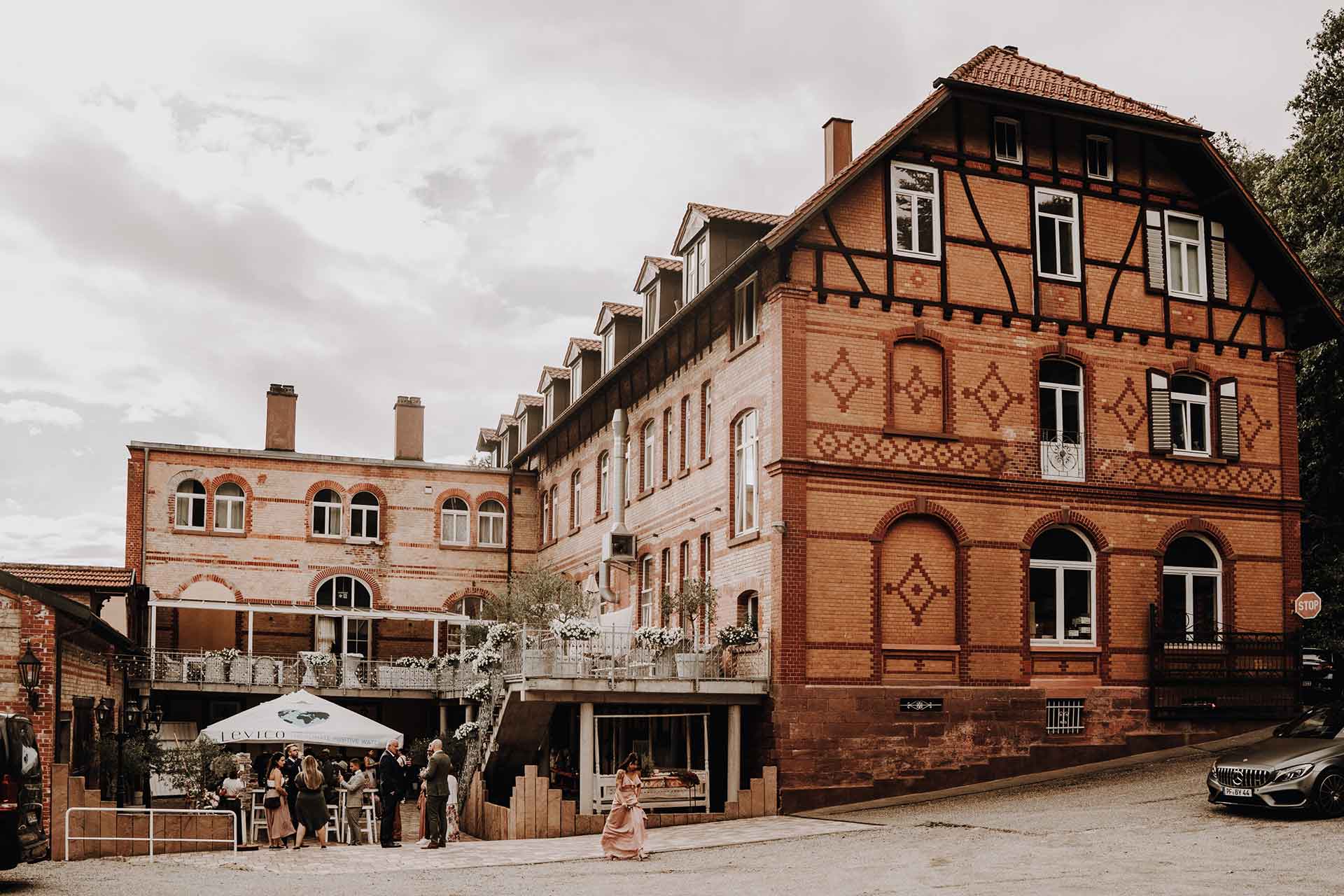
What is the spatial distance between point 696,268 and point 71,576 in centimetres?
1321

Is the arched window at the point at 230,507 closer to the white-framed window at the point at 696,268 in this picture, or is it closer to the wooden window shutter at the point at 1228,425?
the white-framed window at the point at 696,268

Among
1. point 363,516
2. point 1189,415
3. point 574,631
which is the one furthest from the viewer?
point 363,516

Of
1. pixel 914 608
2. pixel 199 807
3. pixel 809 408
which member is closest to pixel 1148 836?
pixel 914 608

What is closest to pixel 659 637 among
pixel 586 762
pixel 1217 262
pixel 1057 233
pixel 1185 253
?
pixel 586 762

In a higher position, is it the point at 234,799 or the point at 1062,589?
the point at 1062,589

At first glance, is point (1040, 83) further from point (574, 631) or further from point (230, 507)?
point (230, 507)

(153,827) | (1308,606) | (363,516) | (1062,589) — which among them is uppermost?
(363,516)

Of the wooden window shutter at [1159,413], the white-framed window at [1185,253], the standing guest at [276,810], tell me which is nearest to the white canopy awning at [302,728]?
the standing guest at [276,810]

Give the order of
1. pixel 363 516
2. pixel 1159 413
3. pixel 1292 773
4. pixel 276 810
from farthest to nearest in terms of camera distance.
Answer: pixel 363 516 → pixel 1159 413 → pixel 276 810 → pixel 1292 773

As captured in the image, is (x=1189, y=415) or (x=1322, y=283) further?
(x=1322, y=283)

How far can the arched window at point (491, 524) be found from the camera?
40.8 meters

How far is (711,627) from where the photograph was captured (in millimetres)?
25500

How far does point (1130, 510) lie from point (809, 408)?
19.9 ft

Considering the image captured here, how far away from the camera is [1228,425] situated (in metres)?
26.2
